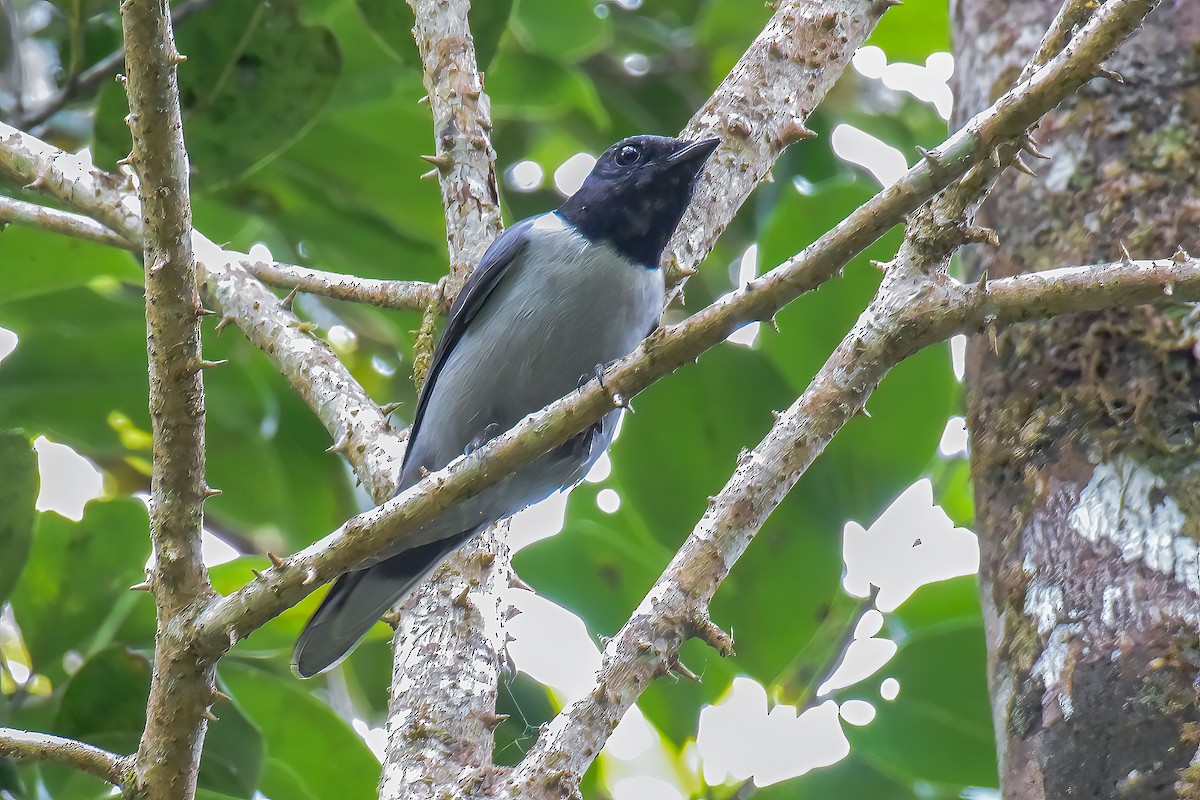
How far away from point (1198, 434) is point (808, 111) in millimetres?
1630

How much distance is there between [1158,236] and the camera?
322 centimetres

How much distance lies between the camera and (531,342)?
350cm

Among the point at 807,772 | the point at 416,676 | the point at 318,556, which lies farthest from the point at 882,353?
the point at 807,772

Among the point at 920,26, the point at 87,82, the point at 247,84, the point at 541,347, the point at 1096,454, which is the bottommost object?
the point at 1096,454

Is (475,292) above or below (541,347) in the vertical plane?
above

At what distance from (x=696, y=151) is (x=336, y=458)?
2.06 meters

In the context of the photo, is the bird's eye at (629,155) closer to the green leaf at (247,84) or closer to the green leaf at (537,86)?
the green leaf at (537,86)

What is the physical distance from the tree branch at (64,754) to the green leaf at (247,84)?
2317 millimetres

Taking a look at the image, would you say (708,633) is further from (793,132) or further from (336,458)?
(336,458)

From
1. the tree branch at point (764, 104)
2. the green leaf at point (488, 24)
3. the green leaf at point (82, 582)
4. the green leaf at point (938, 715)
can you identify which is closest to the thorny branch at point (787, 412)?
the tree branch at point (764, 104)

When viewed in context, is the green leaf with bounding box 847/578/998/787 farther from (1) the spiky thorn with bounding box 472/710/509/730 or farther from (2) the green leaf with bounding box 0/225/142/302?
(2) the green leaf with bounding box 0/225/142/302

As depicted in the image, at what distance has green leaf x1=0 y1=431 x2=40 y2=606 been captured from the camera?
11.3 feet

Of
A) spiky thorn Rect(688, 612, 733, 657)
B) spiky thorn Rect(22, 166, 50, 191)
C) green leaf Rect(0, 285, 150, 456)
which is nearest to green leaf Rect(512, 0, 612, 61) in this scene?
green leaf Rect(0, 285, 150, 456)

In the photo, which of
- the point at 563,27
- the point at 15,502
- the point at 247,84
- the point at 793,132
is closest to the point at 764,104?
the point at 793,132
